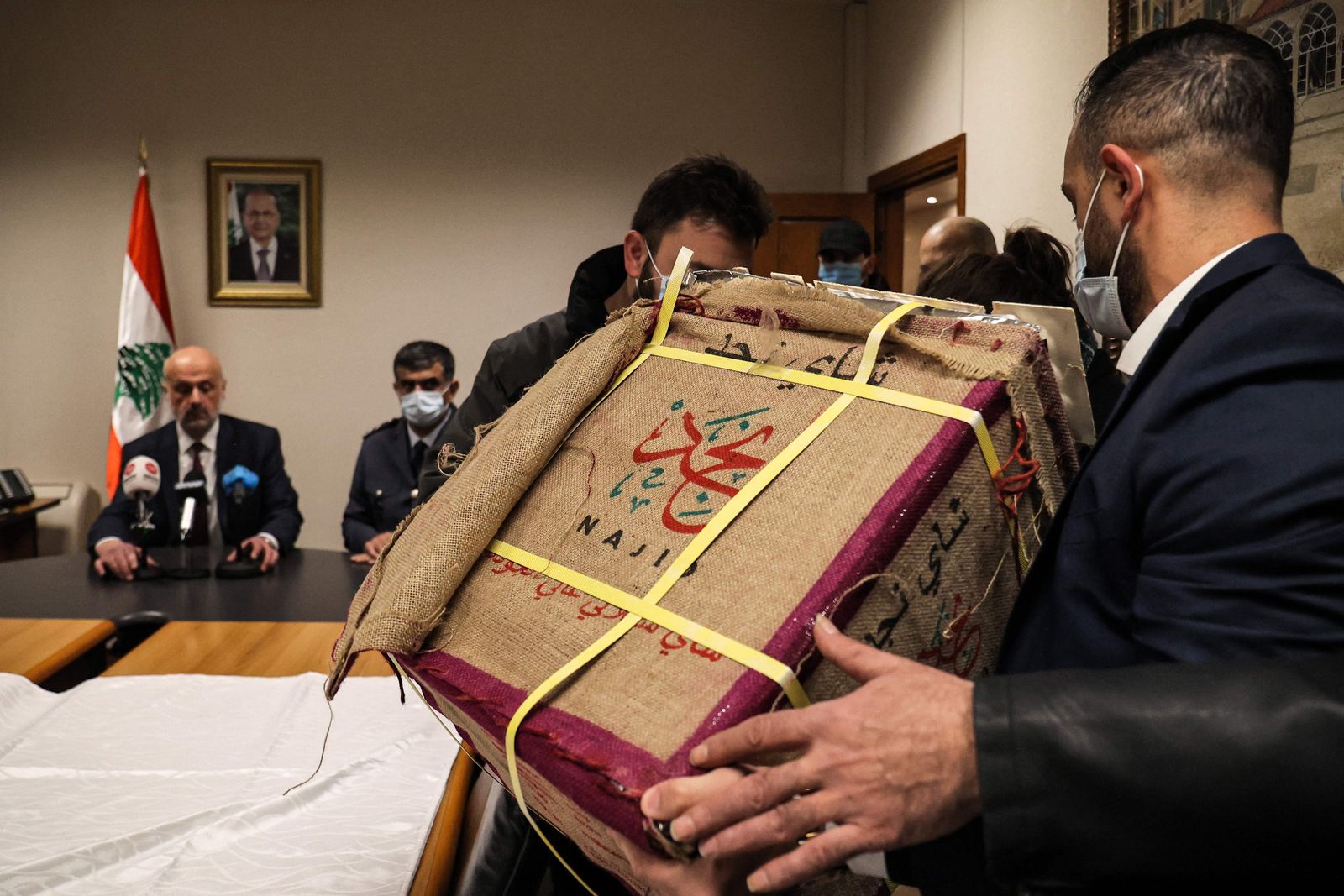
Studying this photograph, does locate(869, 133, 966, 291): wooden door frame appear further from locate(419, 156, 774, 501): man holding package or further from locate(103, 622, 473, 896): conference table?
locate(103, 622, 473, 896): conference table

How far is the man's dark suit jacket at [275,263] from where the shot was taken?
211 inches

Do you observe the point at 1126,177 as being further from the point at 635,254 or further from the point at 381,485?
the point at 381,485

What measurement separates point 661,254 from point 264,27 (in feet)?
14.5

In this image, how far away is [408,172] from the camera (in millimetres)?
5379

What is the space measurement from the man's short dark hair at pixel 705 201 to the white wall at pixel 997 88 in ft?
5.46

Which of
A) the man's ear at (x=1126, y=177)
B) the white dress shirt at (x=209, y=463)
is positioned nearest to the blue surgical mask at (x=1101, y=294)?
the man's ear at (x=1126, y=177)

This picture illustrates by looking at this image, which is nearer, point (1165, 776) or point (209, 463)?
point (1165, 776)

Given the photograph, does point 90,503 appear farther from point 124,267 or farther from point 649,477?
point 649,477

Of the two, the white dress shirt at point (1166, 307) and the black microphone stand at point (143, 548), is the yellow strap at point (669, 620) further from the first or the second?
the black microphone stand at point (143, 548)

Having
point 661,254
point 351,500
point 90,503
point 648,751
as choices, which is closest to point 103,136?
point 90,503

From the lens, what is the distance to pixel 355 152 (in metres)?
5.35

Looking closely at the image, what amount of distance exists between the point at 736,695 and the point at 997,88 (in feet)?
11.5

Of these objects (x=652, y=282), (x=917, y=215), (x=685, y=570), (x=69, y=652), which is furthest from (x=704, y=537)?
(x=917, y=215)

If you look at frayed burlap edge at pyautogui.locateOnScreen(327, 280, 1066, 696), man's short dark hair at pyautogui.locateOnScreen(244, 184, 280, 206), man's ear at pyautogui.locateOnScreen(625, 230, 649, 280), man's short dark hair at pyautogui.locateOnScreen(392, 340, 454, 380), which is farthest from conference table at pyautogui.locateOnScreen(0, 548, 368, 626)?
man's short dark hair at pyautogui.locateOnScreen(244, 184, 280, 206)
